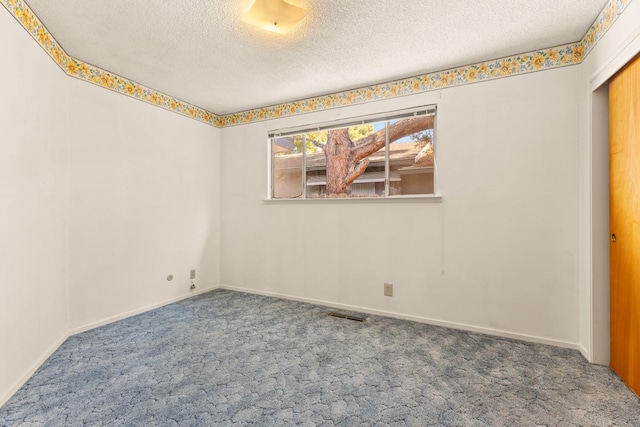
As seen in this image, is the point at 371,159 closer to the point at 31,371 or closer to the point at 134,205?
the point at 134,205

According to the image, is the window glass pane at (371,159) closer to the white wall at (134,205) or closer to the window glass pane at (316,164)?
the window glass pane at (316,164)

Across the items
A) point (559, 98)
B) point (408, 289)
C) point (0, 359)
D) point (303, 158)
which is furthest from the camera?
point (303, 158)

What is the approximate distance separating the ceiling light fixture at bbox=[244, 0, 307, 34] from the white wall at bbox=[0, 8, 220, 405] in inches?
56.1

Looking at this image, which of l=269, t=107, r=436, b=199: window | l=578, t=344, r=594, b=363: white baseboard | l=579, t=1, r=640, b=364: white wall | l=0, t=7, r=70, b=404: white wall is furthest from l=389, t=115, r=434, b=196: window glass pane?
l=0, t=7, r=70, b=404: white wall

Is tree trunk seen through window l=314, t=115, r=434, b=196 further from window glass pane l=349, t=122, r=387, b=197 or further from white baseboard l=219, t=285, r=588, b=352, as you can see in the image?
white baseboard l=219, t=285, r=588, b=352

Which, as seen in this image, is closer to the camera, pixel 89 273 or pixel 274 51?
pixel 274 51

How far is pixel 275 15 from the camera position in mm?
1890

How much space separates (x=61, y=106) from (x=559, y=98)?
4.03 meters

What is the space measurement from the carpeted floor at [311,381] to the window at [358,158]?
1.45m

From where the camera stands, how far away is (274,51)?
7.99 ft

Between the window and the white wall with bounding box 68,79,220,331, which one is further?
the window

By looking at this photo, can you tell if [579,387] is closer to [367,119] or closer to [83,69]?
[367,119]

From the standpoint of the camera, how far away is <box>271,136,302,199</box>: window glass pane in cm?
368

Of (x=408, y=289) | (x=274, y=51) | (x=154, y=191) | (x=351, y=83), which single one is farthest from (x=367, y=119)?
(x=154, y=191)
